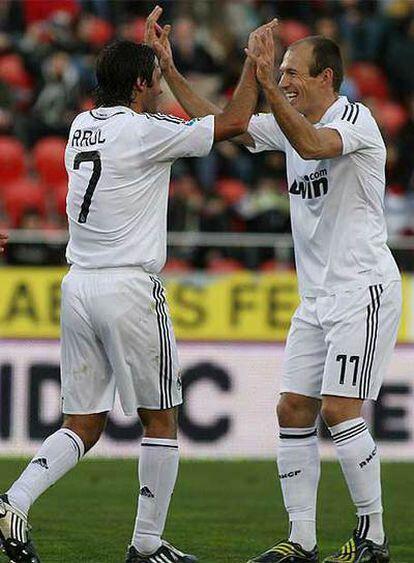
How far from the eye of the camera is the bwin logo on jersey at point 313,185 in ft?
24.8

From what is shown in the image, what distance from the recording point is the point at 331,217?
24.8 ft

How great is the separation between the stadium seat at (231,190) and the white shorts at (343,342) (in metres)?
8.20

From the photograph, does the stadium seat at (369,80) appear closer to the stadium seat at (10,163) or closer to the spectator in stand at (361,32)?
the spectator in stand at (361,32)

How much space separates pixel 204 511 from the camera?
32.5 ft

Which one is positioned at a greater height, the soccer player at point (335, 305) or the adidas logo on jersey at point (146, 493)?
the soccer player at point (335, 305)

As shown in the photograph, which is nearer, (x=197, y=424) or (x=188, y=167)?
(x=197, y=424)

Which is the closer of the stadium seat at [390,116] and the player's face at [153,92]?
the player's face at [153,92]

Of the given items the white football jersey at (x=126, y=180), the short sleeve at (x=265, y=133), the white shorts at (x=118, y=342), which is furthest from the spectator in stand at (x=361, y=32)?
the white shorts at (x=118, y=342)

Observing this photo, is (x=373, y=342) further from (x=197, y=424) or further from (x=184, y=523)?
(x=197, y=424)

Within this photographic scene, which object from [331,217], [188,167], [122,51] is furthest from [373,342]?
[188,167]

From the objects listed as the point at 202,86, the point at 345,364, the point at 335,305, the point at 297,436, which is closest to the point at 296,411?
the point at 297,436

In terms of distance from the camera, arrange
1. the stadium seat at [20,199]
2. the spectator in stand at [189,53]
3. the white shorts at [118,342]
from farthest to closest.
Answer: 1. the spectator in stand at [189,53]
2. the stadium seat at [20,199]
3. the white shorts at [118,342]

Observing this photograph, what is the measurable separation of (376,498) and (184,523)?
2.11 m

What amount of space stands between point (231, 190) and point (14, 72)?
2928 millimetres
